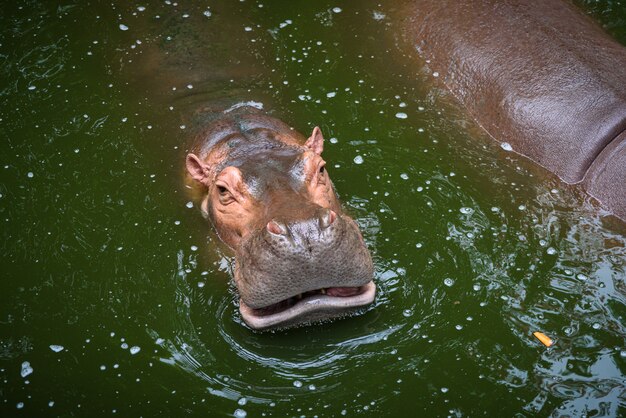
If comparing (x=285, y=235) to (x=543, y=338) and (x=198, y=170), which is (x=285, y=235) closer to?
(x=198, y=170)

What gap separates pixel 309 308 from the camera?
4086 millimetres

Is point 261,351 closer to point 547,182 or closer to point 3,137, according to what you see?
point 547,182

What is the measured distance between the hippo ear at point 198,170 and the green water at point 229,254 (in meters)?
0.28

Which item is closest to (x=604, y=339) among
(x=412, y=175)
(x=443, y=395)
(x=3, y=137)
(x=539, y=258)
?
(x=539, y=258)

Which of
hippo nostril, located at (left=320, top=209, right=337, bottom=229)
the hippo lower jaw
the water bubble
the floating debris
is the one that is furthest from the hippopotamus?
the water bubble

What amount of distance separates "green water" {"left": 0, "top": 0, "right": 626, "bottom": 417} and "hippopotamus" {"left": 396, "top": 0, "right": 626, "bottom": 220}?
6.2 inches

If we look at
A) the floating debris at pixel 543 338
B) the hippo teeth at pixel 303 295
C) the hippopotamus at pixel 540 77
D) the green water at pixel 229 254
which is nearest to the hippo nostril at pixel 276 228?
the hippo teeth at pixel 303 295

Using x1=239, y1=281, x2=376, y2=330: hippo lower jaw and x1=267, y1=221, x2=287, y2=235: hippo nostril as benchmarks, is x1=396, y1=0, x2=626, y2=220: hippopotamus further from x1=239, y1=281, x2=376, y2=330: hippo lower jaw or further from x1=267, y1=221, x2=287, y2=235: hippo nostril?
x1=267, y1=221, x2=287, y2=235: hippo nostril

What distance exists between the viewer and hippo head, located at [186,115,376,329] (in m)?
3.88

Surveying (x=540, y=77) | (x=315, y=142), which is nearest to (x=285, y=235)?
(x=315, y=142)

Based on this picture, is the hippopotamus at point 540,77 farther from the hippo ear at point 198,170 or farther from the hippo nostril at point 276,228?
the hippo nostril at point 276,228

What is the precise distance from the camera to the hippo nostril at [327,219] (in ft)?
12.8

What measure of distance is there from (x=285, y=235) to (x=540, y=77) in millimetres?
2653

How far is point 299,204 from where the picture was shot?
4.11 meters
